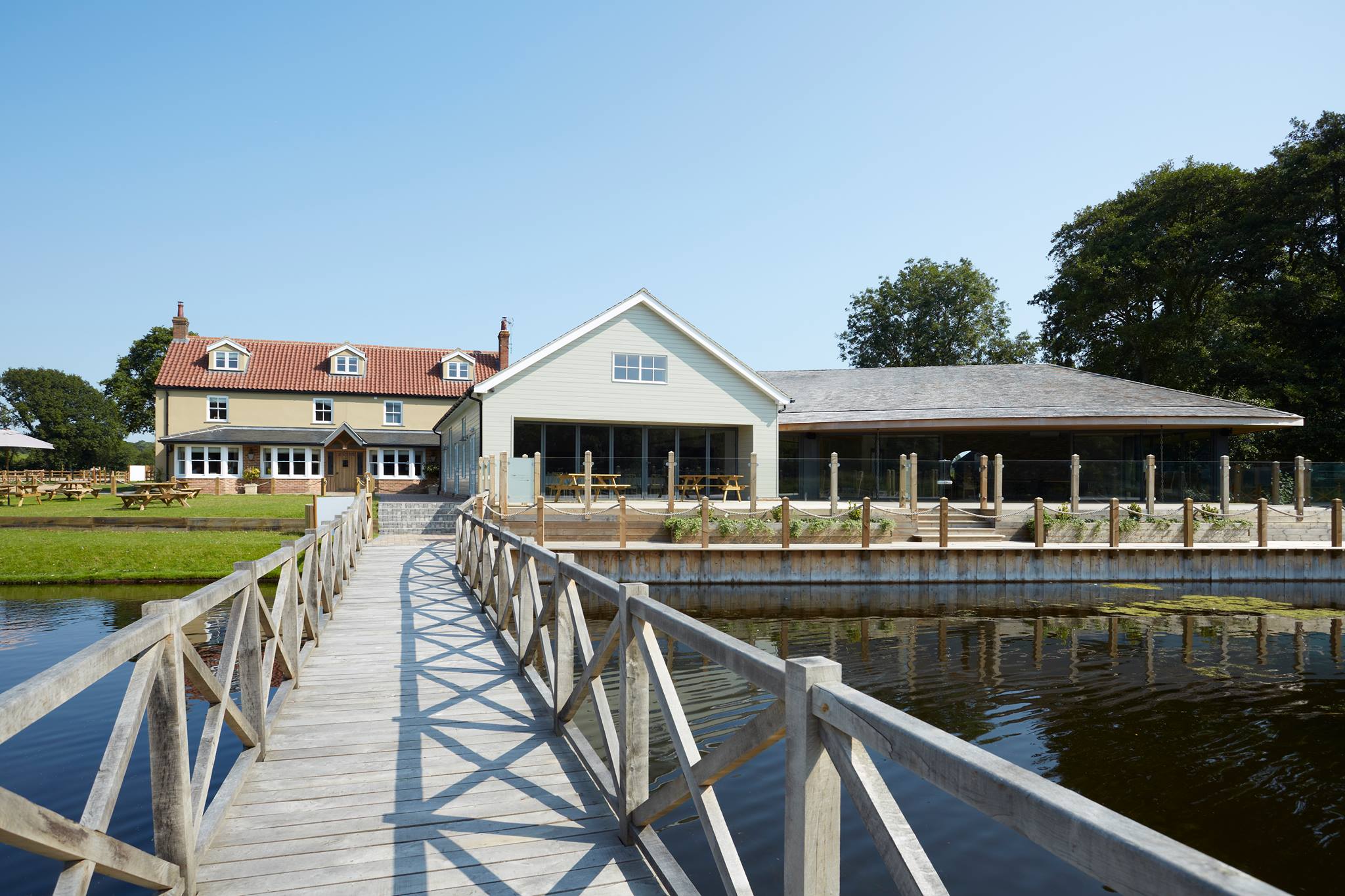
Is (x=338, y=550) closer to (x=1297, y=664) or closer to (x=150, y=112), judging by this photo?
(x=150, y=112)

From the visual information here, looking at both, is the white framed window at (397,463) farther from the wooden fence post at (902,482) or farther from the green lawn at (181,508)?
the wooden fence post at (902,482)

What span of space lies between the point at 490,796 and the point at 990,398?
2770 cm

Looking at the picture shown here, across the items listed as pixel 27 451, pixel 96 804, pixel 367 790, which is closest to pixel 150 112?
pixel 367 790

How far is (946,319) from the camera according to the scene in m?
51.4

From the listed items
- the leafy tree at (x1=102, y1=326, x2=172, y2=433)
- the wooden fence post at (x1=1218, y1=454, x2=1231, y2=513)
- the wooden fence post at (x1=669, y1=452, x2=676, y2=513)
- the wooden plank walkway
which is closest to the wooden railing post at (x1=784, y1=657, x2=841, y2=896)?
the wooden plank walkway

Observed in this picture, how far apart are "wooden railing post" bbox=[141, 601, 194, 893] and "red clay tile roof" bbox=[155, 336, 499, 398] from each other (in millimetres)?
38893

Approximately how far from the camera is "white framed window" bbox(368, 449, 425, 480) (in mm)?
38219

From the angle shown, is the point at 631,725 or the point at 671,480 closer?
the point at 631,725

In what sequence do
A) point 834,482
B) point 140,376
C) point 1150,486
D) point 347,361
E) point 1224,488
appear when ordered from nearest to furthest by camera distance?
point 1150,486, point 834,482, point 1224,488, point 347,361, point 140,376

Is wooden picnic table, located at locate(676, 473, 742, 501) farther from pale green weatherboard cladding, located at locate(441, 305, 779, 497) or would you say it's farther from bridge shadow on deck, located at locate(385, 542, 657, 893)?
bridge shadow on deck, located at locate(385, 542, 657, 893)

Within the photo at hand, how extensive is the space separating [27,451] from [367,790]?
3416 inches

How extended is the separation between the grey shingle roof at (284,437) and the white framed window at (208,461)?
499 millimetres

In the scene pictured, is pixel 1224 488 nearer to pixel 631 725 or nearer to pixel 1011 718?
pixel 1011 718

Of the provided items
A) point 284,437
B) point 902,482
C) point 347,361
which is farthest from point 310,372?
point 902,482
